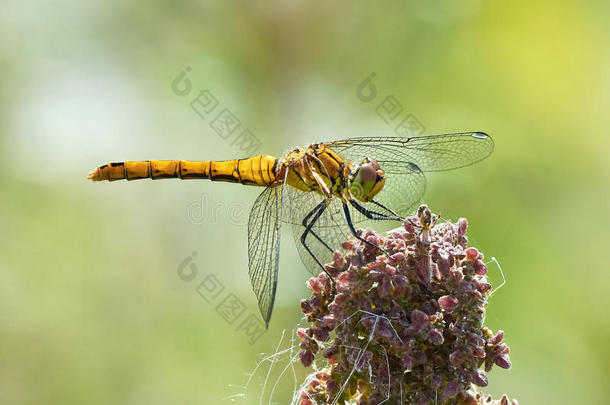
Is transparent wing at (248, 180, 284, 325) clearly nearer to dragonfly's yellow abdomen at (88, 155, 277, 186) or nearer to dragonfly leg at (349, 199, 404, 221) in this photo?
dragonfly's yellow abdomen at (88, 155, 277, 186)

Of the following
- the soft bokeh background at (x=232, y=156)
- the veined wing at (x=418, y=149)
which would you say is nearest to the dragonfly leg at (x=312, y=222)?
the veined wing at (x=418, y=149)

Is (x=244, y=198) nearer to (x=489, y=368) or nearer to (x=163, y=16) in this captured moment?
(x=163, y=16)

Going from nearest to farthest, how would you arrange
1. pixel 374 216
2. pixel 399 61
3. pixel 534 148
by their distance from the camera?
pixel 374 216
pixel 534 148
pixel 399 61

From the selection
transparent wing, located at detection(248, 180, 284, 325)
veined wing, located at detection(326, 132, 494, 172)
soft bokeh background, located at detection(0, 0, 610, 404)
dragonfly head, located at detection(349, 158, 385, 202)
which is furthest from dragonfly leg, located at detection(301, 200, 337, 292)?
soft bokeh background, located at detection(0, 0, 610, 404)

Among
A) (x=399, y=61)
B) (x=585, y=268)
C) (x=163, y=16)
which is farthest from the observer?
(x=163, y=16)

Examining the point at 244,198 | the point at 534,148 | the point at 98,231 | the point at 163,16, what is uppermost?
the point at 534,148

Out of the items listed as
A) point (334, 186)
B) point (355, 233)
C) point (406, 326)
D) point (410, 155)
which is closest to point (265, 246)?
point (334, 186)

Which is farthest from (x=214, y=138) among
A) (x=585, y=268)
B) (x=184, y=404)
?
(x=585, y=268)
